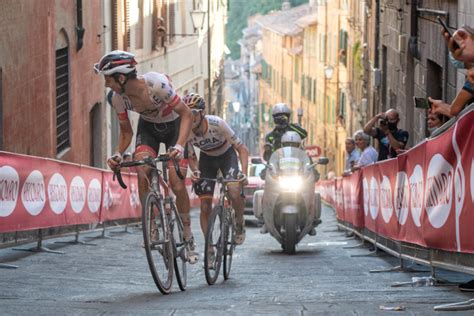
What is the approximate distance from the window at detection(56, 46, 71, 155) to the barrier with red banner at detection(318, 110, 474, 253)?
34.3 ft

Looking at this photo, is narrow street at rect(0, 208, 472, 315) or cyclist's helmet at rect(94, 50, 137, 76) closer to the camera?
narrow street at rect(0, 208, 472, 315)

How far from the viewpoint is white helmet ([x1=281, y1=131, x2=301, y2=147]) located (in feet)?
54.5

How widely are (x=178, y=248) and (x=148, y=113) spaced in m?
1.11

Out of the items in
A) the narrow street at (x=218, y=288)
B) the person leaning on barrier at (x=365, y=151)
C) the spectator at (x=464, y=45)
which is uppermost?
the spectator at (x=464, y=45)

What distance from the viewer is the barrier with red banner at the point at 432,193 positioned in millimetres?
8766

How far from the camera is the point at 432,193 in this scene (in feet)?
32.8

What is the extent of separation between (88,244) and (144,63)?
62.0 feet

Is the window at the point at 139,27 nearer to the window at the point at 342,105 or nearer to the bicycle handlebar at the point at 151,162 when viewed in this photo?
the bicycle handlebar at the point at 151,162

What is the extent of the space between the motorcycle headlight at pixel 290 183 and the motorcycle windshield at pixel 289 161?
6 cm

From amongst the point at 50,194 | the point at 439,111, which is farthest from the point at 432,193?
the point at 50,194

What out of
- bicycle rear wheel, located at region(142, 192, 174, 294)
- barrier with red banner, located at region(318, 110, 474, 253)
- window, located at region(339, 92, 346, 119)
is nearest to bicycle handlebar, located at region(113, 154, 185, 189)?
bicycle rear wheel, located at region(142, 192, 174, 294)

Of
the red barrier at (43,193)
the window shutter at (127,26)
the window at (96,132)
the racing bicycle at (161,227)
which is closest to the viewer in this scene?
the racing bicycle at (161,227)

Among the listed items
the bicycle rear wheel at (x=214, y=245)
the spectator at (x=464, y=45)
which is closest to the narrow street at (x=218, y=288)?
the bicycle rear wheel at (x=214, y=245)

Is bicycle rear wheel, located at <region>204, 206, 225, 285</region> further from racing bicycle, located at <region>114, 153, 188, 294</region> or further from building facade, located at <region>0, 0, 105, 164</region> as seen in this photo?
building facade, located at <region>0, 0, 105, 164</region>
